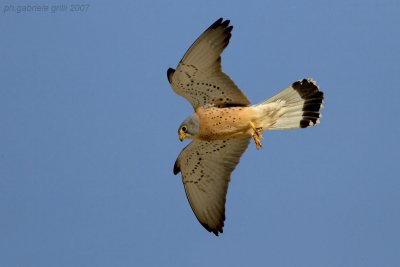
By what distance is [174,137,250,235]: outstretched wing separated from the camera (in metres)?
8.21

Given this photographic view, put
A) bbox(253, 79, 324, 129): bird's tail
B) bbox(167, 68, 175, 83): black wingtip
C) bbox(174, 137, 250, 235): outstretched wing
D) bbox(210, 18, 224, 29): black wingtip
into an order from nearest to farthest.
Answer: bbox(210, 18, 224, 29): black wingtip < bbox(167, 68, 175, 83): black wingtip < bbox(253, 79, 324, 129): bird's tail < bbox(174, 137, 250, 235): outstretched wing

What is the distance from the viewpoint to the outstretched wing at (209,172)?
8.21m

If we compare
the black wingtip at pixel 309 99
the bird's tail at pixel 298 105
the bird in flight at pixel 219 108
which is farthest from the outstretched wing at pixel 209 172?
the black wingtip at pixel 309 99

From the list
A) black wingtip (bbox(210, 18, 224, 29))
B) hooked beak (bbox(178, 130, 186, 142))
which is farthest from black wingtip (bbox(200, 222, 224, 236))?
black wingtip (bbox(210, 18, 224, 29))

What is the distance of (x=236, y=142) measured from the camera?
27.2 ft

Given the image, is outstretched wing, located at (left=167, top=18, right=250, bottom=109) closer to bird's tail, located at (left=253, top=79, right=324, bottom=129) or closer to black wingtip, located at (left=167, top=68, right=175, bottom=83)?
black wingtip, located at (left=167, top=68, right=175, bottom=83)

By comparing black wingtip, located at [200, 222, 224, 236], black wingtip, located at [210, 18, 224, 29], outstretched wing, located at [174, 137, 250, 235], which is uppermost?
black wingtip, located at [210, 18, 224, 29]

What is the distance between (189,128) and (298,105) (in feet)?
3.79

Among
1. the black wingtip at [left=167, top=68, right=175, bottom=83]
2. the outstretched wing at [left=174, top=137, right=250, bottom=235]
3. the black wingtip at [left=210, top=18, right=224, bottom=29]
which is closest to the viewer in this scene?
the black wingtip at [left=210, top=18, right=224, bottom=29]

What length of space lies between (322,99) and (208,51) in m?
1.35

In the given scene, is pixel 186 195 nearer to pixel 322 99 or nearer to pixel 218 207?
pixel 218 207

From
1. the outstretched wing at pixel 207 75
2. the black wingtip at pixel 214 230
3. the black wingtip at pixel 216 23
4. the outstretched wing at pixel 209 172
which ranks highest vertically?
the black wingtip at pixel 216 23

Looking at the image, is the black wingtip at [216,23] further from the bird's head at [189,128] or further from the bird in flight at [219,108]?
the bird's head at [189,128]

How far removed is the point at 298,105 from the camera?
25.7 feet
